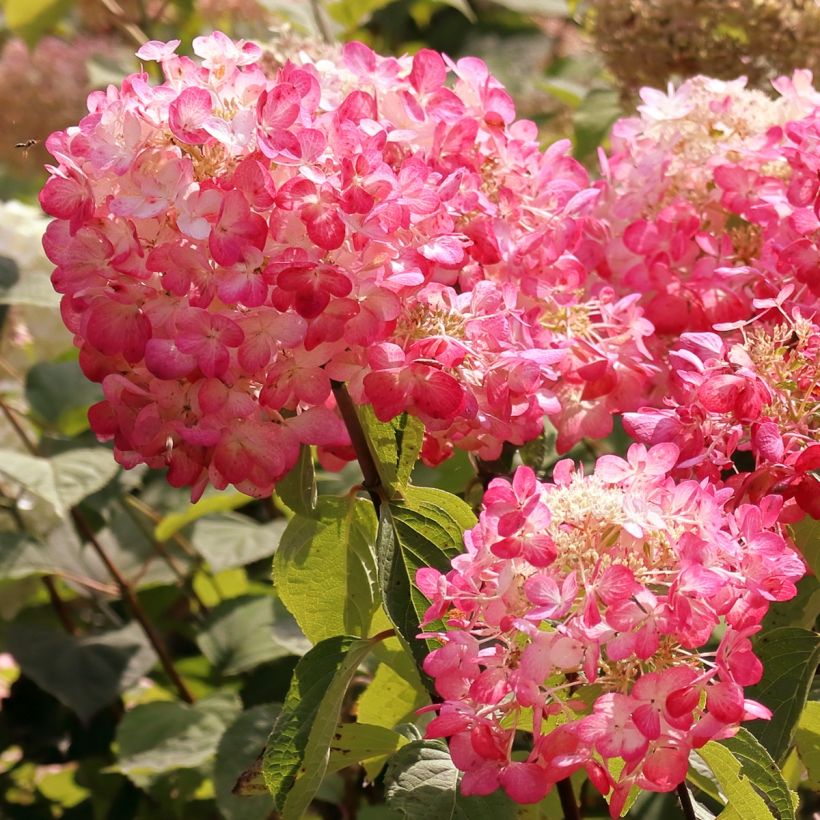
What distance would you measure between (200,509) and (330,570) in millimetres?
757

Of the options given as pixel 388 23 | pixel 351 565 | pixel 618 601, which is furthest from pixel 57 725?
pixel 388 23

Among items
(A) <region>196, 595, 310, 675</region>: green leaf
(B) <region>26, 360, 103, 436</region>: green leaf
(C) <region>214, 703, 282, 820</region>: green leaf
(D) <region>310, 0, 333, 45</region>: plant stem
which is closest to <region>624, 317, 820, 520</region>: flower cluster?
(C) <region>214, 703, 282, 820</region>: green leaf

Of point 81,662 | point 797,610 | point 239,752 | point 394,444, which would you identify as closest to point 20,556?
point 81,662

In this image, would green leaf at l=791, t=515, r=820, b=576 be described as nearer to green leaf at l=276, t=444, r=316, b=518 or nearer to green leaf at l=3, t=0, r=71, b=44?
green leaf at l=276, t=444, r=316, b=518

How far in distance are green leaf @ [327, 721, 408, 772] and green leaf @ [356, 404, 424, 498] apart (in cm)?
15

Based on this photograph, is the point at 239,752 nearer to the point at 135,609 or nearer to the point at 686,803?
the point at 135,609

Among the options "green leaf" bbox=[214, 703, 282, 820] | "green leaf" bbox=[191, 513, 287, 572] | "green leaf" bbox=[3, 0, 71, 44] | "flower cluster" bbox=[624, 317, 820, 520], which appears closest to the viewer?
"flower cluster" bbox=[624, 317, 820, 520]

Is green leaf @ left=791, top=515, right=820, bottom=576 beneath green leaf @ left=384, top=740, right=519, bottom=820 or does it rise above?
above

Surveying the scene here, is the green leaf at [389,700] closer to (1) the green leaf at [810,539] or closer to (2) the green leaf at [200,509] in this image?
(1) the green leaf at [810,539]

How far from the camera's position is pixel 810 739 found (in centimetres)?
85

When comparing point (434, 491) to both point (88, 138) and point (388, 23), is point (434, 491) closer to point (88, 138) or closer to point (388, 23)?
point (88, 138)

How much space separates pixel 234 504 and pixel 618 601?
3.42 ft

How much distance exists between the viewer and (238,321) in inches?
29.9

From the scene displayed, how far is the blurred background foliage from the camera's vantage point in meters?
1.48
